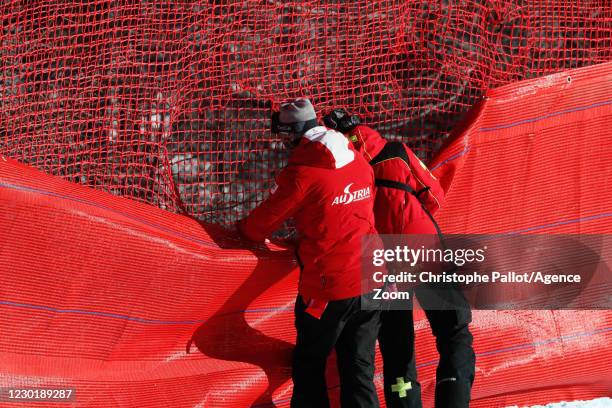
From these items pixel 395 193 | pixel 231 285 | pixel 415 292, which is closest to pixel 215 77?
pixel 231 285

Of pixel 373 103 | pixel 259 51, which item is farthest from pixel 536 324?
pixel 259 51

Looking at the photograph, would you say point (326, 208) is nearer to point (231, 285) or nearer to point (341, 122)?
point (341, 122)

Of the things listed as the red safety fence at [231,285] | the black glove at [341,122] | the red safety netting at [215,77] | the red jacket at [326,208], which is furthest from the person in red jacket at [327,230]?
the red safety netting at [215,77]

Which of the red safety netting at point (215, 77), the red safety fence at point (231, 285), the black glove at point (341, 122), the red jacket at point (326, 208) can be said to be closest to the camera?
the red jacket at point (326, 208)

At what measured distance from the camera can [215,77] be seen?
4.34m

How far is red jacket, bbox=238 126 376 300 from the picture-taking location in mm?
3459

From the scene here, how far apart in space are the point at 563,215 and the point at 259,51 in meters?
1.95

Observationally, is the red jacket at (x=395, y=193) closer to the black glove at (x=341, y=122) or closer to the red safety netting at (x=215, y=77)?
the black glove at (x=341, y=122)

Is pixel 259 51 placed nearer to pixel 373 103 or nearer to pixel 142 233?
pixel 373 103

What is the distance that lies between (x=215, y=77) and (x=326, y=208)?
4.12 ft

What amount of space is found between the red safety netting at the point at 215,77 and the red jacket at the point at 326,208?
918 mm

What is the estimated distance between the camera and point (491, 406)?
4520 mm

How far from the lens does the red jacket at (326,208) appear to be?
3.46 metres

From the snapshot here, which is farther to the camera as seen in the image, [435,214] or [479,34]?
[479,34]
